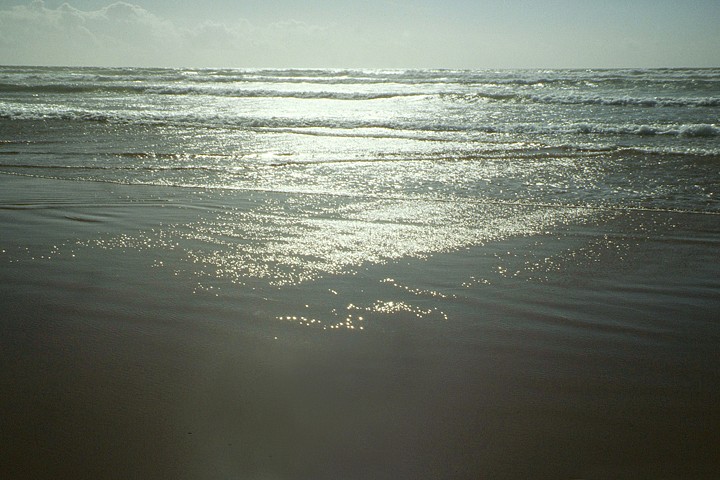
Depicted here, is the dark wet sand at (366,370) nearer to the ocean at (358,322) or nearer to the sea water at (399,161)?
the ocean at (358,322)

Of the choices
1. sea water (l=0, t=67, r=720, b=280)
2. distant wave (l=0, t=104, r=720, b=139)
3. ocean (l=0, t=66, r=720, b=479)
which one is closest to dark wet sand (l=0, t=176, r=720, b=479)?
ocean (l=0, t=66, r=720, b=479)

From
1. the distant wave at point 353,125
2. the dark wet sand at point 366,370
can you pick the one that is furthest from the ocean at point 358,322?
the distant wave at point 353,125

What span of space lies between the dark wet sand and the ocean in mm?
13

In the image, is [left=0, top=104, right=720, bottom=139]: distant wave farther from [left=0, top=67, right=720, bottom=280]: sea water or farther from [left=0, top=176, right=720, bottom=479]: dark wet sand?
[left=0, top=176, right=720, bottom=479]: dark wet sand

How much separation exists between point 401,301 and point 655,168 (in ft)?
20.1

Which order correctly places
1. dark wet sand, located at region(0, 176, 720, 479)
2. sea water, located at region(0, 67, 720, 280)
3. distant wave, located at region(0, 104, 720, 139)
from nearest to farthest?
dark wet sand, located at region(0, 176, 720, 479) < sea water, located at region(0, 67, 720, 280) < distant wave, located at region(0, 104, 720, 139)

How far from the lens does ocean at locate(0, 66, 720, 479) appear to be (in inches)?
85.8

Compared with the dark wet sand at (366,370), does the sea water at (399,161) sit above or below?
above

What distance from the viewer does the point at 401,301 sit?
343 cm

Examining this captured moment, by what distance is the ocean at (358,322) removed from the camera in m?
2.18

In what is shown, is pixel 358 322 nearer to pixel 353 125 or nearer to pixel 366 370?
pixel 366 370

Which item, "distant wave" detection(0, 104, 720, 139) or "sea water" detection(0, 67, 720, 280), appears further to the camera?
"distant wave" detection(0, 104, 720, 139)

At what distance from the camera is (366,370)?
2674mm

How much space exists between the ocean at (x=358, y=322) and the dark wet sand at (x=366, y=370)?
13 mm
